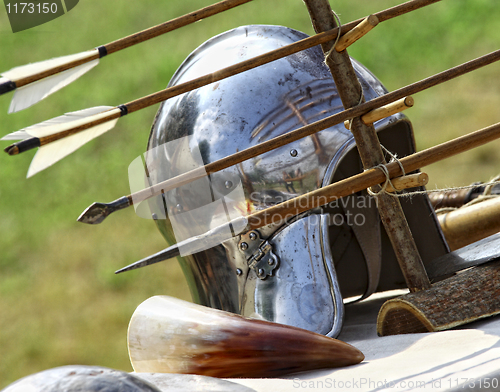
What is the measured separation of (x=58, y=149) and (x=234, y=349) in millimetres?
439

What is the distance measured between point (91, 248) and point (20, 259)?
0.71 m

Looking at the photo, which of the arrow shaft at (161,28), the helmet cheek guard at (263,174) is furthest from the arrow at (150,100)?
the helmet cheek guard at (263,174)

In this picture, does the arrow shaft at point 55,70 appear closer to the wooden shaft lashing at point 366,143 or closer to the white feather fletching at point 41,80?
the white feather fletching at point 41,80

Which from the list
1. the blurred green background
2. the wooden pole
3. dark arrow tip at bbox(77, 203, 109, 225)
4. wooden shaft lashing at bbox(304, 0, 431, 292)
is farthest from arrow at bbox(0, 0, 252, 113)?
the blurred green background

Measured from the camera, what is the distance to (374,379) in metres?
0.83

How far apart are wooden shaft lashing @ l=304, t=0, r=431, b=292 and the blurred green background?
109 inches

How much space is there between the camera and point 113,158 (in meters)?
5.31

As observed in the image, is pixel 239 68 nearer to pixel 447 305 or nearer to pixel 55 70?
pixel 55 70

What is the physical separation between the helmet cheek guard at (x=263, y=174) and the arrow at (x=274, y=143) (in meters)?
0.21

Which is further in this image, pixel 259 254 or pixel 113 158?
pixel 113 158

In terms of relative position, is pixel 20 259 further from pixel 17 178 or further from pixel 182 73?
pixel 182 73

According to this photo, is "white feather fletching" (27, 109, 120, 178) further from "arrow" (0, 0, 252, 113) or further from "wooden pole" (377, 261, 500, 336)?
"wooden pole" (377, 261, 500, 336)

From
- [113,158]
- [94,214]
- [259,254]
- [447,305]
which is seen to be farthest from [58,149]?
[113,158]

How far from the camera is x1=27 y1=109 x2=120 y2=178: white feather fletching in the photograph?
87 centimetres
